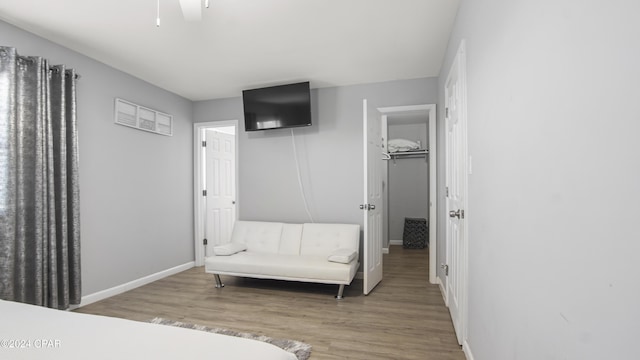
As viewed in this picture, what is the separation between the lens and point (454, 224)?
8.34 ft

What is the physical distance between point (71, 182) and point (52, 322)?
6.87ft

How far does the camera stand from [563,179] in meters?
0.79

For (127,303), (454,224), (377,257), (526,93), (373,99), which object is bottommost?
(127,303)

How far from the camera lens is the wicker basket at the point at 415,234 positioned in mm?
5781

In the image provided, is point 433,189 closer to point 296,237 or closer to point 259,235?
point 296,237

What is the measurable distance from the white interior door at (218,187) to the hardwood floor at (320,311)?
0.94 meters

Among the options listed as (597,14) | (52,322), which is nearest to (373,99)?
(597,14)

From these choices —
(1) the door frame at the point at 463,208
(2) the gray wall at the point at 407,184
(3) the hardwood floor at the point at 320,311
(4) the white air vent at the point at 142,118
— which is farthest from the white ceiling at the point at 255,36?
(2) the gray wall at the point at 407,184

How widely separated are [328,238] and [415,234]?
2744mm

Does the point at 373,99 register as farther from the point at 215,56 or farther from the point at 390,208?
the point at 390,208

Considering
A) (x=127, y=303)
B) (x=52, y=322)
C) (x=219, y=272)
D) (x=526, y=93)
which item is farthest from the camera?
(x=219, y=272)

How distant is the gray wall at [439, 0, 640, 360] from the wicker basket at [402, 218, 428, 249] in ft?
14.5

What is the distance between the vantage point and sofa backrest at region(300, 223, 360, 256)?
3.66 meters

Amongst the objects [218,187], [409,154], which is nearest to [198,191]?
[218,187]
